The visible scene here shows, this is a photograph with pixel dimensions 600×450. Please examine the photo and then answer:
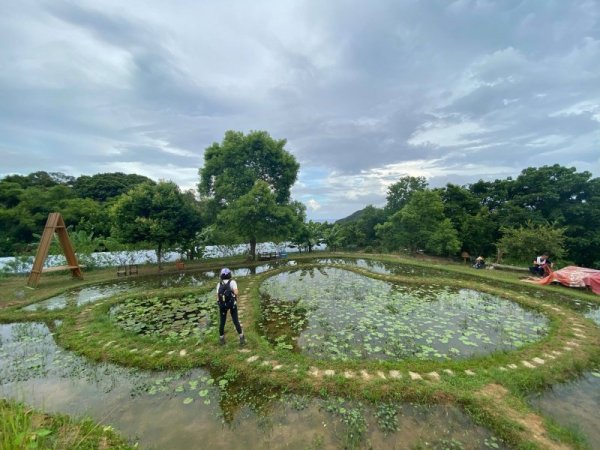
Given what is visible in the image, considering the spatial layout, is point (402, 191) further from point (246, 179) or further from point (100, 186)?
point (100, 186)

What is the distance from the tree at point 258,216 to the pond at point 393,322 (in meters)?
7.93

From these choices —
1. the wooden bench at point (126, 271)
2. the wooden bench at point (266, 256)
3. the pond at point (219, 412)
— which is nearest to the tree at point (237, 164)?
the wooden bench at point (266, 256)

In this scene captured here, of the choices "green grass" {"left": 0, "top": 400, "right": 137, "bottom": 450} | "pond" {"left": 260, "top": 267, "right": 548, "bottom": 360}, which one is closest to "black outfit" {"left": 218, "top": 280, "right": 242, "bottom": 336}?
"pond" {"left": 260, "top": 267, "right": 548, "bottom": 360}

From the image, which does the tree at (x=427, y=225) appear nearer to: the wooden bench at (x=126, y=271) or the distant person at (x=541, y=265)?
the distant person at (x=541, y=265)

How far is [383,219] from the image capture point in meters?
36.3

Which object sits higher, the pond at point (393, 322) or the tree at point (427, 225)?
the tree at point (427, 225)

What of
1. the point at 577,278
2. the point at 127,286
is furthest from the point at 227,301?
the point at 577,278

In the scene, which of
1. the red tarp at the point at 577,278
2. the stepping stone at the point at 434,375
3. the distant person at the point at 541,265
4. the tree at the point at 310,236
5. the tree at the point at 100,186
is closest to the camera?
the stepping stone at the point at 434,375

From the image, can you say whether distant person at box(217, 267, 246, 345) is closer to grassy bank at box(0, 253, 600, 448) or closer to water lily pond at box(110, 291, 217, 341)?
grassy bank at box(0, 253, 600, 448)

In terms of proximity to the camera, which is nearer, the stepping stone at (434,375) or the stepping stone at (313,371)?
the stepping stone at (434,375)

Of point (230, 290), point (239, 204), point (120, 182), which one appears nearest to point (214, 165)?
point (239, 204)

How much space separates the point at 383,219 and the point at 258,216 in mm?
21006

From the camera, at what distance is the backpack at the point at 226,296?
7.58m

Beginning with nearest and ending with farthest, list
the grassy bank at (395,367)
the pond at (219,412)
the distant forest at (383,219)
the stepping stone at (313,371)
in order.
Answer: the pond at (219,412) < the grassy bank at (395,367) < the stepping stone at (313,371) < the distant forest at (383,219)
